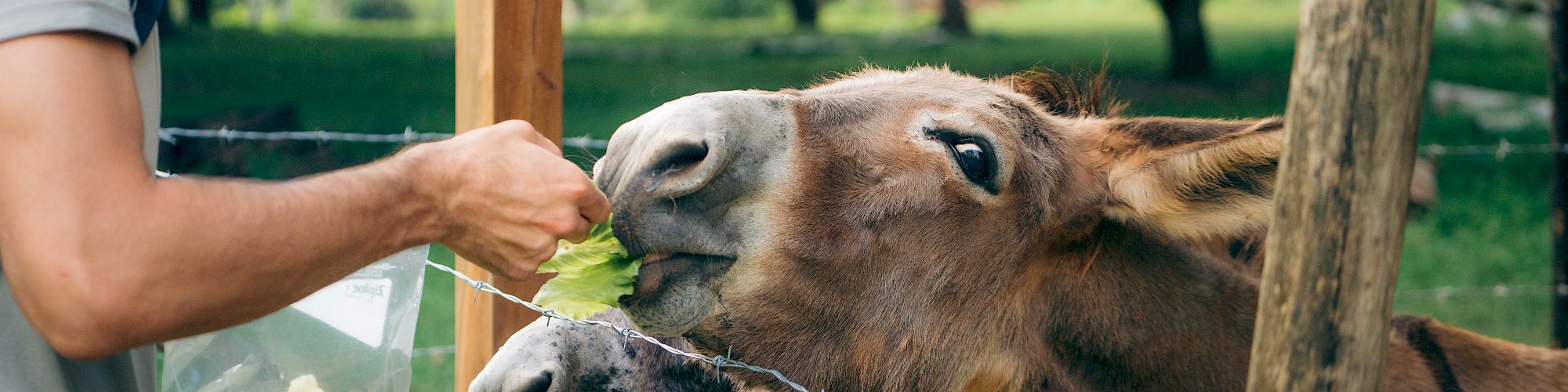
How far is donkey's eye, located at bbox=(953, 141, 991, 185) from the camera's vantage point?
239 cm

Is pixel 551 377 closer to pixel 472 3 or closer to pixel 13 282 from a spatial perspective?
pixel 472 3

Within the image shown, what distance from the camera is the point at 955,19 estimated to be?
2222cm

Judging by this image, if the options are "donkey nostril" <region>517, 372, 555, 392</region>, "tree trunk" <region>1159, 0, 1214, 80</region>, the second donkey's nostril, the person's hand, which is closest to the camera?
the person's hand

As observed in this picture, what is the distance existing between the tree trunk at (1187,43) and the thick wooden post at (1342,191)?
14486mm

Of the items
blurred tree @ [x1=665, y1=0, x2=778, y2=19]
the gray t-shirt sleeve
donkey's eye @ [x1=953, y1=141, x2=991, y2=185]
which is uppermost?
the gray t-shirt sleeve

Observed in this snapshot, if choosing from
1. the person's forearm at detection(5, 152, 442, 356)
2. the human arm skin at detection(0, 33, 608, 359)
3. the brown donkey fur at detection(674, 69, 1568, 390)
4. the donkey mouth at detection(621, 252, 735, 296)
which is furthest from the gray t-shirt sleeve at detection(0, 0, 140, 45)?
the brown donkey fur at detection(674, 69, 1568, 390)

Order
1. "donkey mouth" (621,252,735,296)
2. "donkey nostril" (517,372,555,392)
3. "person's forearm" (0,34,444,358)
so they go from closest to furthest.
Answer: "person's forearm" (0,34,444,358) < "donkey mouth" (621,252,735,296) < "donkey nostril" (517,372,555,392)

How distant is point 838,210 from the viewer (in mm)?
2307

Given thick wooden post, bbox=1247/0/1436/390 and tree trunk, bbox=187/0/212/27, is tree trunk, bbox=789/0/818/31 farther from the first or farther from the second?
thick wooden post, bbox=1247/0/1436/390

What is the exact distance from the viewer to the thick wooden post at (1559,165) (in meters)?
5.30

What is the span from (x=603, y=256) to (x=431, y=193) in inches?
22.6

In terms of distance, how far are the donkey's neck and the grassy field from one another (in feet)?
8.34

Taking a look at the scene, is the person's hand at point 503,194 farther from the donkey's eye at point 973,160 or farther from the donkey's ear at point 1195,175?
the donkey's ear at point 1195,175

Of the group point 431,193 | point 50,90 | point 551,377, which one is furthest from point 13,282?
point 551,377
